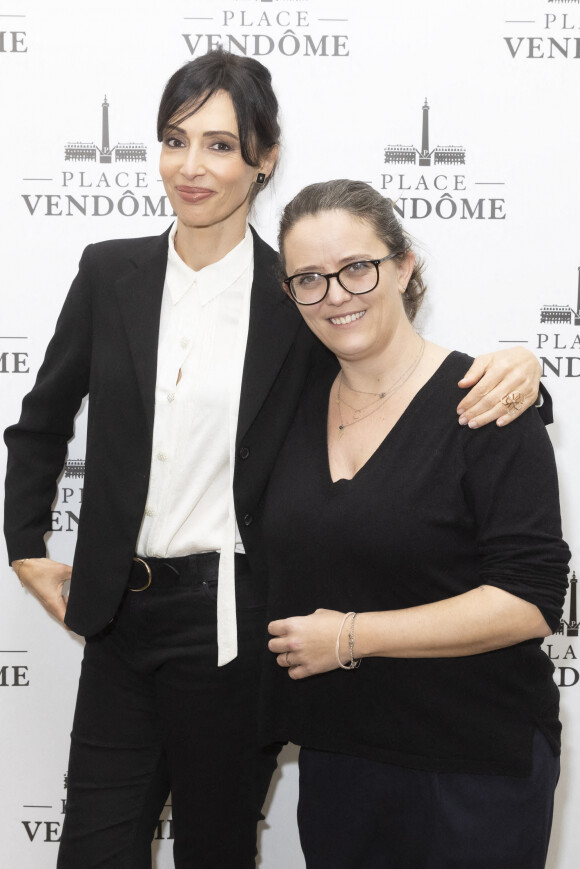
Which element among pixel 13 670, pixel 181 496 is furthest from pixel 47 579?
pixel 13 670

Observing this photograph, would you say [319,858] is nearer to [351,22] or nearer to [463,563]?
[463,563]

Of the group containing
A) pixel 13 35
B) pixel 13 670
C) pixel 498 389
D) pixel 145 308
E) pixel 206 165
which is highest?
pixel 13 35

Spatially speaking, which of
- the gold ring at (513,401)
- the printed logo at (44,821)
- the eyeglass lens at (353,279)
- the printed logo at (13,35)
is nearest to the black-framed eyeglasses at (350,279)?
the eyeglass lens at (353,279)

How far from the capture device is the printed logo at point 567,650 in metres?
2.13

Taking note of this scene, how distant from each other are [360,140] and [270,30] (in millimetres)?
306

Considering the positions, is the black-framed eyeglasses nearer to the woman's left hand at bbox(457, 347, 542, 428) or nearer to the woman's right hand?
the woman's left hand at bbox(457, 347, 542, 428)

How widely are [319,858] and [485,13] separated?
1.72 m

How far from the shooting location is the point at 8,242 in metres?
2.00

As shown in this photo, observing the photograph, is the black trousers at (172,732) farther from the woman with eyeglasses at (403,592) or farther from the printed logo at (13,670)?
the printed logo at (13,670)

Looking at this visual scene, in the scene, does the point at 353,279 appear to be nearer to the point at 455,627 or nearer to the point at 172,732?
the point at 455,627

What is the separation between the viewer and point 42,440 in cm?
167

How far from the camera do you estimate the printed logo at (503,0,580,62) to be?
1.96 m

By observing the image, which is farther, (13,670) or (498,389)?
(13,670)

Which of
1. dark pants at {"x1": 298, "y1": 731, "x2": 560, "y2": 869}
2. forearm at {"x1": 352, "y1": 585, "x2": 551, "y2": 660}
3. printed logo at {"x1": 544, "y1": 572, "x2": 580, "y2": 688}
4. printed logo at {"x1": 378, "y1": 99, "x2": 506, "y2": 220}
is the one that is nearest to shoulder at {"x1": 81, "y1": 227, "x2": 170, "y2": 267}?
printed logo at {"x1": 378, "y1": 99, "x2": 506, "y2": 220}
